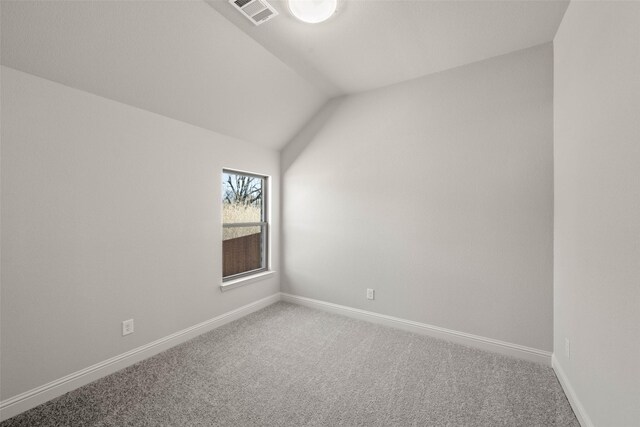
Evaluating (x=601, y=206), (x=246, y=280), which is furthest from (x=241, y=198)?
(x=601, y=206)

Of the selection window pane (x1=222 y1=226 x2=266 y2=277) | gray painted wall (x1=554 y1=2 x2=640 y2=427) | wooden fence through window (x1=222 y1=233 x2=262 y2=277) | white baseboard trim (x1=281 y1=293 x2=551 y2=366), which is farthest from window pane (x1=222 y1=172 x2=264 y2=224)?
gray painted wall (x1=554 y1=2 x2=640 y2=427)

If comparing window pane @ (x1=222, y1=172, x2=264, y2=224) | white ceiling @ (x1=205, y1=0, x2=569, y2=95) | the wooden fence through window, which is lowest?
the wooden fence through window

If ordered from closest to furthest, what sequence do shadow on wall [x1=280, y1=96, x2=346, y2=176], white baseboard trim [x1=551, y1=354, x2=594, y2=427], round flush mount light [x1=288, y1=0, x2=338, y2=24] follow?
white baseboard trim [x1=551, y1=354, x2=594, y2=427] → round flush mount light [x1=288, y1=0, x2=338, y2=24] → shadow on wall [x1=280, y1=96, x2=346, y2=176]

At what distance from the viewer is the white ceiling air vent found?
186 cm

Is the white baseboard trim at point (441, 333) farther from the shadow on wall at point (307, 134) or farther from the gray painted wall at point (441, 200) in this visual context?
the shadow on wall at point (307, 134)

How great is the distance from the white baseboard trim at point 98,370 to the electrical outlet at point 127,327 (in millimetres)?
162

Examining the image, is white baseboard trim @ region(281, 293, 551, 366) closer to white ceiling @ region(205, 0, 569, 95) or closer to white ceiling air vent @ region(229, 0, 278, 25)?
white ceiling @ region(205, 0, 569, 95)

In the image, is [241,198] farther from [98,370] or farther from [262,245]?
[98,370]

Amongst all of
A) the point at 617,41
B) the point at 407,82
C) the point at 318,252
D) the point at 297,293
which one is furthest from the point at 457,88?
the point at 297,293

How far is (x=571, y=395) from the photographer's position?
5.88ft

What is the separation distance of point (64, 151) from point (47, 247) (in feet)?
2.13

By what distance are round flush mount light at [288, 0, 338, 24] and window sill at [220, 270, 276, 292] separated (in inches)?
101

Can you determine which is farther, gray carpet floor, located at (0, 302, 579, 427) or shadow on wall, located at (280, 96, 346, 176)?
shadow on wall, located at (280, 96, 346, 176)

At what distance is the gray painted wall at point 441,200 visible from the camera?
2334 mm
